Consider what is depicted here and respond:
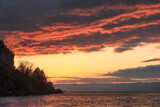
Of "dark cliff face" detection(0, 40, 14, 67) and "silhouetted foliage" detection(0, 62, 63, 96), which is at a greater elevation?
"dark cliff face" detection(0, 40, 14, 67)

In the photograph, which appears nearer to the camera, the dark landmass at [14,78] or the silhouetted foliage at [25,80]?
the dark landmass at [14,78]

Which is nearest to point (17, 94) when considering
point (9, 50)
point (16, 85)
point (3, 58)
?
point (16, 85)

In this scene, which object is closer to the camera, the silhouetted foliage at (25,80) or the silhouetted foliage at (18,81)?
the silhouetted foliage at (18,81)

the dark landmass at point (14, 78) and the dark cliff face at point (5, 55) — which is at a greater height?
the dark cliff face at point (5, 55)

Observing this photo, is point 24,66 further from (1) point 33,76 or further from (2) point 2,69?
(2) point 2,69

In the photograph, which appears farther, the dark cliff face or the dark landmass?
the dark cliff face

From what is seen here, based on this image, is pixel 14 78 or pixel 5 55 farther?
pixel 5 55

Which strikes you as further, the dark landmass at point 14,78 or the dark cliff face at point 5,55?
the dark cliff face at point 5,55

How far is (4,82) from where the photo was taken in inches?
5556

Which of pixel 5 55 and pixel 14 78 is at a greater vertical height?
pixel 5 55

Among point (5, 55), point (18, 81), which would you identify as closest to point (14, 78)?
point (18, 81)

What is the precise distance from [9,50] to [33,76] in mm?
32707

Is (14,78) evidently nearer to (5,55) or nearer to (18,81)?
(18,81)

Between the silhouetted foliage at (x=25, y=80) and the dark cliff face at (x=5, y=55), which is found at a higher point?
the dark cliff face at (x=5, y=55)
